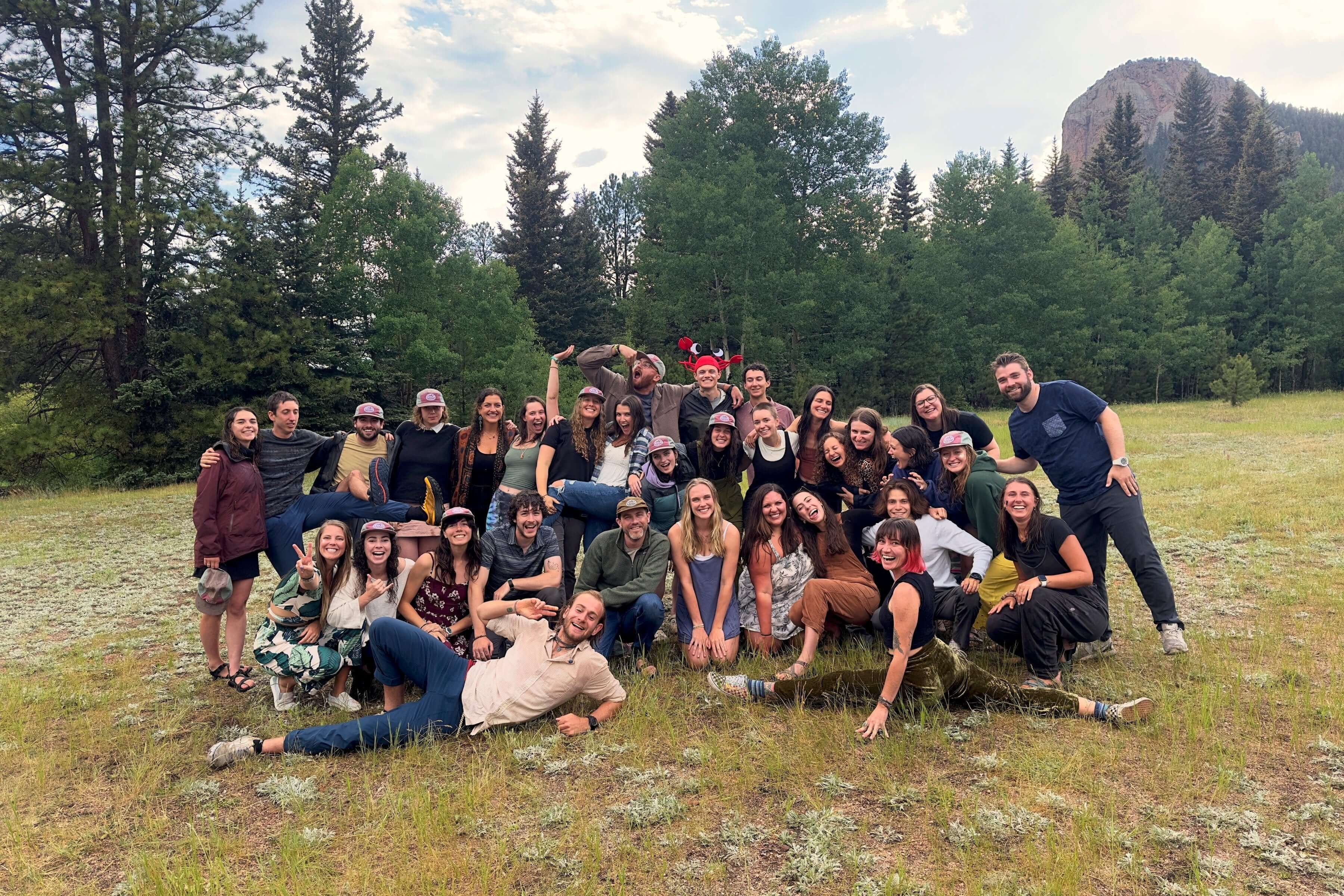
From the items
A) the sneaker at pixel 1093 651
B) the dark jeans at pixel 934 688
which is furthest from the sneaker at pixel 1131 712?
the sneaker at pixel 1093 651

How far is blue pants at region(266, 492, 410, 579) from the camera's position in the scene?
5.75 metres

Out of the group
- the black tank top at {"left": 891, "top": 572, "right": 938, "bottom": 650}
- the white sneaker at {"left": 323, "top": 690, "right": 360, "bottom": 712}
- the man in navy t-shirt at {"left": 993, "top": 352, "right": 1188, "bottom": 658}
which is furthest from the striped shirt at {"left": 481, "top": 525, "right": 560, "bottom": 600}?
the man in navy t-shirt at {"left": 993, "top": 352, "right": 1188, "bottom": 658}

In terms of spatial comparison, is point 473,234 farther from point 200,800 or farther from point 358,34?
point 200,800

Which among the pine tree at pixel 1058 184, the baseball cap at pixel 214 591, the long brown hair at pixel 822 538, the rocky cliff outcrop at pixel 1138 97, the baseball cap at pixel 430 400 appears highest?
the rocky cliff outcrop at pixel 1138 97

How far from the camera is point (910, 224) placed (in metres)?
47.0

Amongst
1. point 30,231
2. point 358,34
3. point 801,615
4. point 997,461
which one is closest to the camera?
point 801,615

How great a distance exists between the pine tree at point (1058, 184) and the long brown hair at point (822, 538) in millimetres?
53579

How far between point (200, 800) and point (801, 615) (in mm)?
3879

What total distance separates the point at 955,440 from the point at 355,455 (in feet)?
16.3

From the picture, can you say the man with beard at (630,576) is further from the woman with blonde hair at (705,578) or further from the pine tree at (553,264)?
the pine tree at (553,264)

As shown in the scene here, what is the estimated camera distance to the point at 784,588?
5.78 m

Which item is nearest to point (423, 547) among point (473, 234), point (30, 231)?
point (30, 231)

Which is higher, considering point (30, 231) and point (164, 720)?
point (30, 231)

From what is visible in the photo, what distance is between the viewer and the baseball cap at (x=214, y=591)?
5281mm
